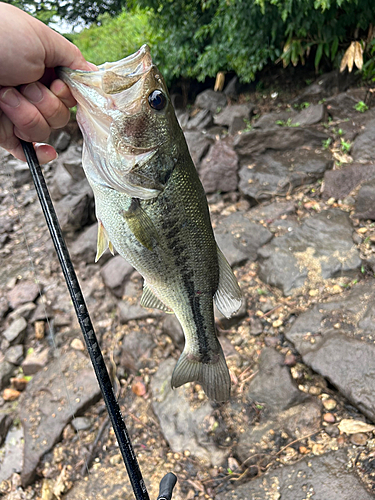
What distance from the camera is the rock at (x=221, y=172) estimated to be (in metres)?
5.02

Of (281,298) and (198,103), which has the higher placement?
(198,103)

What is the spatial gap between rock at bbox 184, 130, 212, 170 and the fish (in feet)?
13.4

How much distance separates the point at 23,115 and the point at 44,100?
11 centimetres

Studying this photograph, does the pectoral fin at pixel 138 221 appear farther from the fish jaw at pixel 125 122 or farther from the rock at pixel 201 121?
the rock at pixel 201 121

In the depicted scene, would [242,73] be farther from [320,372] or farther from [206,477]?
[206,477]

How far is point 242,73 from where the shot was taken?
250 inches

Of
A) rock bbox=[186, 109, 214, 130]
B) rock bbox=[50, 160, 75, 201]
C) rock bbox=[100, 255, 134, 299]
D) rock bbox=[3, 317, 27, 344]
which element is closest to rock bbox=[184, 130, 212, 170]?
rock bbox=[186, 109, 214, 130]

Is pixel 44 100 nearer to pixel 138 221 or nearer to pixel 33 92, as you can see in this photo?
pixel 33 92

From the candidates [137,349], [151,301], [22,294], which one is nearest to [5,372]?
[22,294]

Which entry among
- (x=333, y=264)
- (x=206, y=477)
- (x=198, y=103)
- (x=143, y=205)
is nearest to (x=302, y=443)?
(x=206, y=477)

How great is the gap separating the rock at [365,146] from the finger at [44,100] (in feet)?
12.7

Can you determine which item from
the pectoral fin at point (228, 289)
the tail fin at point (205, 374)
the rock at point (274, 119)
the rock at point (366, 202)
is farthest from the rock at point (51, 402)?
the rock at point (274, 119)

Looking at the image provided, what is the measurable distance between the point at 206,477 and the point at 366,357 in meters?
1.44

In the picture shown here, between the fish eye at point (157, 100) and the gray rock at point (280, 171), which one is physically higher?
the fish eye at point (157, 100)
